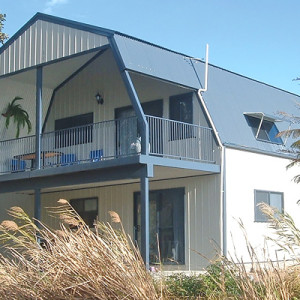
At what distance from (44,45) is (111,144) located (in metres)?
3.50

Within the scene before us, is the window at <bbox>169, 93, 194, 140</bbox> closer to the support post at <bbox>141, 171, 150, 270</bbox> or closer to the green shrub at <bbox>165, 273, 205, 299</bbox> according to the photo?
the support post at <bbox>141, 171, 150, 270</bbox>

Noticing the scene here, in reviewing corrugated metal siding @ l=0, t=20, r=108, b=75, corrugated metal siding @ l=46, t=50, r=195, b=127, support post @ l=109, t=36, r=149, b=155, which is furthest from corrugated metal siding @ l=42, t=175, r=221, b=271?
corrugated metal siding @ l=0, t=20, r=108, b=75

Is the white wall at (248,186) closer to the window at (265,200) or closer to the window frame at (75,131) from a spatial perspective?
the window at (265,200)

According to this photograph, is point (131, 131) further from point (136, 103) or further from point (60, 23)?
point (60, 23)

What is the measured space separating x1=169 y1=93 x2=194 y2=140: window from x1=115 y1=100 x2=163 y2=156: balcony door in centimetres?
43

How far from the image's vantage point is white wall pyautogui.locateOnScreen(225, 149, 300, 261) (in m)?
16.0

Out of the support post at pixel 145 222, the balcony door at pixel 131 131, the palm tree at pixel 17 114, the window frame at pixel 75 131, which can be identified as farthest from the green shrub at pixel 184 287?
the palm tree at pixel 17 114

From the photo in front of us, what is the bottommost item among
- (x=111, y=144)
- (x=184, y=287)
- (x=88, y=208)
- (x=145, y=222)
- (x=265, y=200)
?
(x=184, y=287)

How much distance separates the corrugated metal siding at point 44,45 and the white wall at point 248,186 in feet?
16.0

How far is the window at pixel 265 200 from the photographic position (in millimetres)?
16966

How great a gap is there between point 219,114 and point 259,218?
3187mm

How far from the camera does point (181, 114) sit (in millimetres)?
17203

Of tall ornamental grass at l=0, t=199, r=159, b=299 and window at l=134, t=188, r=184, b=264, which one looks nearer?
tall ornamental grass at l=0, t=199, r=159, b=299

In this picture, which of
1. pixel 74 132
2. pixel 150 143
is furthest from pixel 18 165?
pixel 150 143
